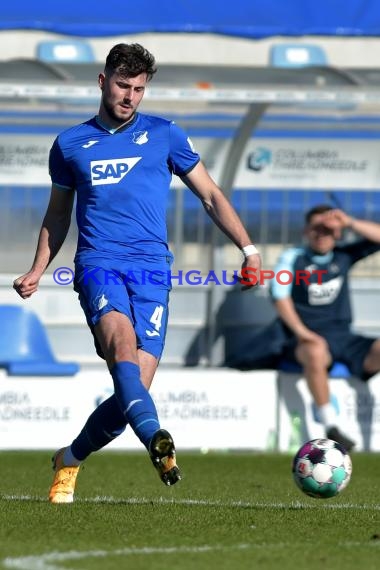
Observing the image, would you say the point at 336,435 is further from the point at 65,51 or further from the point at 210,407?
the point at 65,51

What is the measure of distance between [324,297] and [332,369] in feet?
1.95

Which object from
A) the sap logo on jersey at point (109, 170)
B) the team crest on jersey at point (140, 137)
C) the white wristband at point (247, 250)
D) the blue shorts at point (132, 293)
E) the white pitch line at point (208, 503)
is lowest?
the white pitch line at point (208, 503)

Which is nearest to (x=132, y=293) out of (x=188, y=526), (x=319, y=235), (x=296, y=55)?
(x=188, y=526)

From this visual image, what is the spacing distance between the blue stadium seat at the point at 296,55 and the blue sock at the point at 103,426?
24.3 feet

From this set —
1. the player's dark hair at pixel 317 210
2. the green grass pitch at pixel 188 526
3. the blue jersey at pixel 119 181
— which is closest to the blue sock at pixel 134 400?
the green grass pitch at pixel 188 526

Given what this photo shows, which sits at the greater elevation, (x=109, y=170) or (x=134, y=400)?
(x=109, y=170)

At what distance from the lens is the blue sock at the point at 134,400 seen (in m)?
5.88

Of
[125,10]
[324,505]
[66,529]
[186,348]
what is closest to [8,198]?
[186,348]

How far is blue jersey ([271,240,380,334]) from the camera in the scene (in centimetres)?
1176

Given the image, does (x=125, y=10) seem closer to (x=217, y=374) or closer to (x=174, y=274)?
(x=174, y=274)

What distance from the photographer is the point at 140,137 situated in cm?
648

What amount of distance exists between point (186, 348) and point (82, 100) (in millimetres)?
2284

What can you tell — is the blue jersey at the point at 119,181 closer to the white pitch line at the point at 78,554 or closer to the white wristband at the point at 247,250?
the white wristband at the point at 247,250

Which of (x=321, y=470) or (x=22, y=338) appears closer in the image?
(x=321, y=470)
